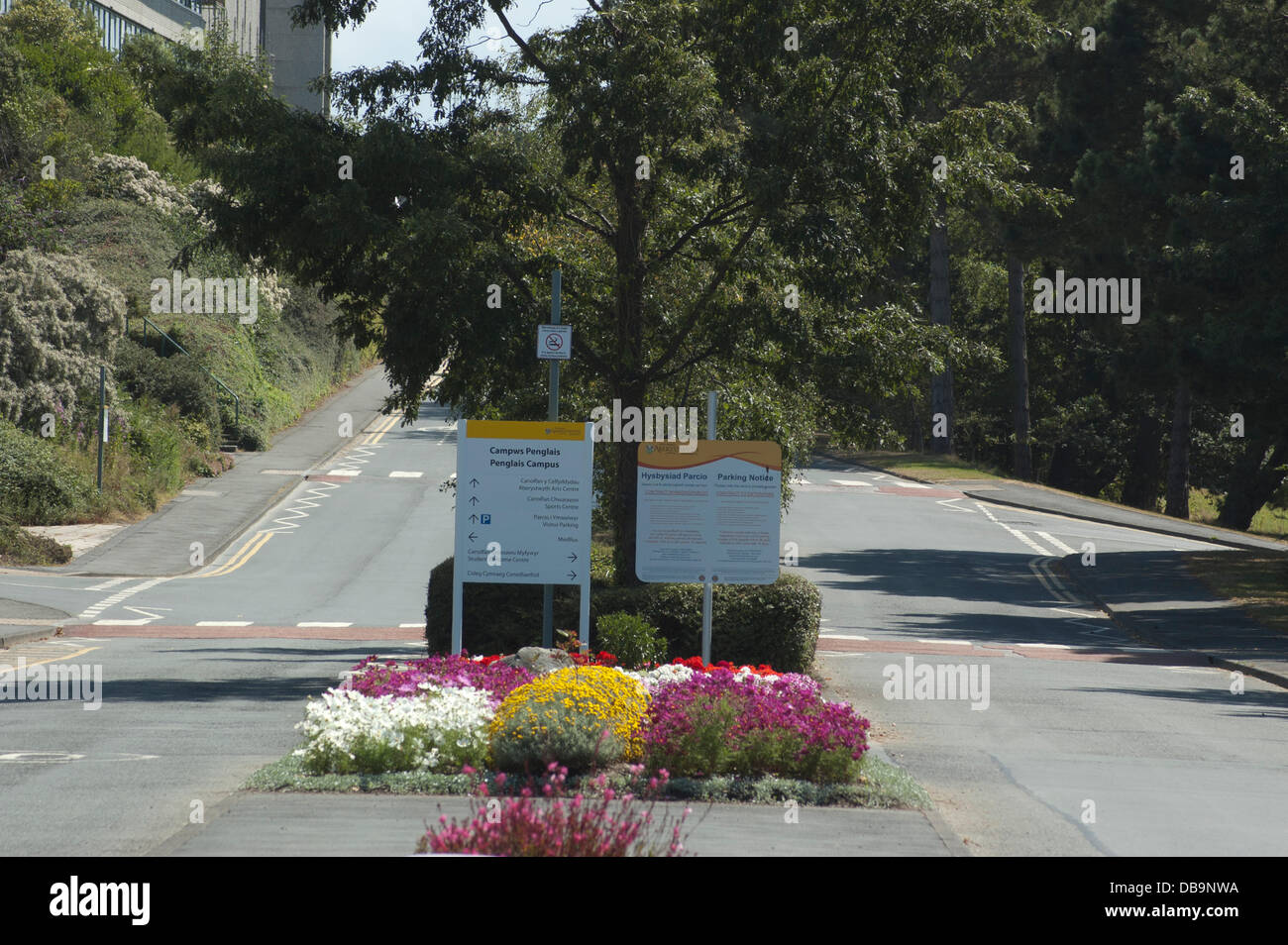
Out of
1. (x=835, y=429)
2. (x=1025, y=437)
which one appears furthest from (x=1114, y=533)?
(x=835, y=429)

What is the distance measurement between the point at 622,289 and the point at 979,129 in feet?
14.5

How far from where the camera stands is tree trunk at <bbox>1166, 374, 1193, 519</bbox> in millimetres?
47844

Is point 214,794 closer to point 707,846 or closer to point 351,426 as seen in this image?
point 707,846

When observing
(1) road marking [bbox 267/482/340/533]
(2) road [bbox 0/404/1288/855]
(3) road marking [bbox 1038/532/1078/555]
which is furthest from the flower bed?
(3) road marking [bbox 1038/532/1078/555]

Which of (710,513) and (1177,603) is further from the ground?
(710,513)

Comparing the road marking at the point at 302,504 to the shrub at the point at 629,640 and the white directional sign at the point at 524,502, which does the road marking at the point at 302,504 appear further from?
the white directional sign at the point at 524,502

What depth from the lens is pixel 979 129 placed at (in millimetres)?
16031

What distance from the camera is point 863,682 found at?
16.7 meters

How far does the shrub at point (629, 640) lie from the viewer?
43.9 feet

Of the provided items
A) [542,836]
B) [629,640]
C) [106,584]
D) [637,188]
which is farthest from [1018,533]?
[542,836]

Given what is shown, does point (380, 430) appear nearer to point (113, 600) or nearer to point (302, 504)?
point (302, 504)

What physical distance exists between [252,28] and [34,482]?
66.5 m

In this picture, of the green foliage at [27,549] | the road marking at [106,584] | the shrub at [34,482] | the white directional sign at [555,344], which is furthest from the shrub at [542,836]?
the shrub at [34,482]

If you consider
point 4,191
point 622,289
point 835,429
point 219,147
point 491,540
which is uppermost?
point 4,191
